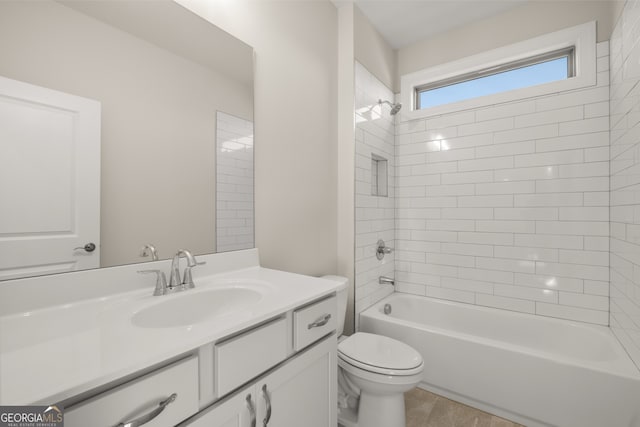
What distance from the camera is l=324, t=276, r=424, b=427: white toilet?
4.66 ft

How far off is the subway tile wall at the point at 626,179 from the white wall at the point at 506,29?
0.92ft

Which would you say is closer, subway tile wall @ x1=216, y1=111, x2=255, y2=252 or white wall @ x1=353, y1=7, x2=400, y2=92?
subway tile wall @ x1=216, y1=111, x2=255, y2=252

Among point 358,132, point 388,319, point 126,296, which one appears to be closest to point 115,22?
point 126,296

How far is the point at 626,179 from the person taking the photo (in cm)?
158

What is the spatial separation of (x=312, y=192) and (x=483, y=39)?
1.95 meters

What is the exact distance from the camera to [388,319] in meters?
2.07

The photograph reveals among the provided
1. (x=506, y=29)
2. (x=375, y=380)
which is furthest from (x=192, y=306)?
(x=506, y=29)

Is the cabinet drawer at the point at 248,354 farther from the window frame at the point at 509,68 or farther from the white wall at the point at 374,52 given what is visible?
the window frame at the point at 509,68

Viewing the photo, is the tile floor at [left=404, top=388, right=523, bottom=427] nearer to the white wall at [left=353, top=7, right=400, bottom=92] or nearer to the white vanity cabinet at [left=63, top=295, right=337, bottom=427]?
the white vanity cabinet at [left=63, top=295, right=337, bottom=427]

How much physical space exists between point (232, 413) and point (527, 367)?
1652 millimetres

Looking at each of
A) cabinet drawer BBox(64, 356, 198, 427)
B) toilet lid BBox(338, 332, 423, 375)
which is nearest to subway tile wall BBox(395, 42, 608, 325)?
toilet lid BBox(338, 332, 423, 375)

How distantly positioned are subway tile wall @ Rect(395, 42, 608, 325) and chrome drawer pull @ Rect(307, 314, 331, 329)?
5.63 ft

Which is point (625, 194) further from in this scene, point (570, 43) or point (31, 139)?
point (31, 139)

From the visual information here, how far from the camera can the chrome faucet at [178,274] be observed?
1.10 metres
